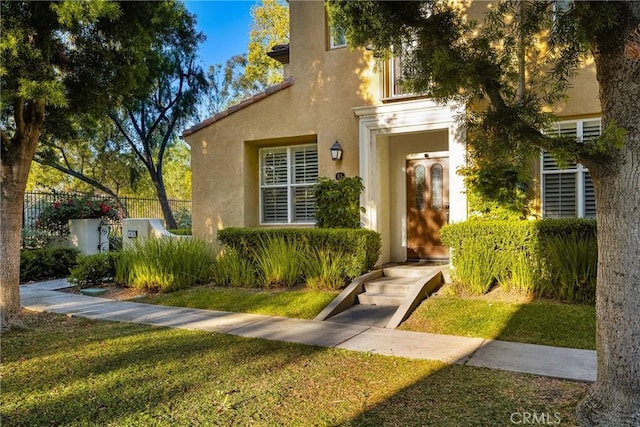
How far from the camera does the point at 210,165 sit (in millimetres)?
11164

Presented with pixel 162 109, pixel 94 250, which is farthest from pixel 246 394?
pixel 162 109

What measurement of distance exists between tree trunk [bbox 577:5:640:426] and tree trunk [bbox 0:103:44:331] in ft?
23.3

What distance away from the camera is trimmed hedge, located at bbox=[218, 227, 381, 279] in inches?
334

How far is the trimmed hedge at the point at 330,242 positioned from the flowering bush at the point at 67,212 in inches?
260

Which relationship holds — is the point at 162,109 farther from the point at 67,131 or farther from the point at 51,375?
the point at 51,375

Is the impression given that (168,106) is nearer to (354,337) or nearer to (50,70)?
(50,70)

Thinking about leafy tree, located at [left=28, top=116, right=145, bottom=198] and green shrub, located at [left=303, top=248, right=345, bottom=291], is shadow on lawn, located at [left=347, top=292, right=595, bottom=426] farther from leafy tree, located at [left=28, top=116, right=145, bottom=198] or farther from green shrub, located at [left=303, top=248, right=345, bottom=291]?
leafy tree, located at [left=28, top=116, right=145, bottom=198]

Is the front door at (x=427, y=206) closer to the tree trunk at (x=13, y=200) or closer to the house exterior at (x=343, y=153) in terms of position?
the house exterior at (x=343, y=153)

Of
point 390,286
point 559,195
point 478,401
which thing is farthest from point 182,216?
point 478,401

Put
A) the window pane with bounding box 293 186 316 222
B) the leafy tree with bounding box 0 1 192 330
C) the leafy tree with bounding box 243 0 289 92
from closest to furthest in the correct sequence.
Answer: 1. the leafy tree with bounding box 0 1 192 330
2. the window pane with bounding box 293 186 316 222
3. the leafy tree with bounding box 243 0 289 92

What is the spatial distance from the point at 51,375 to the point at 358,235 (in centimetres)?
540

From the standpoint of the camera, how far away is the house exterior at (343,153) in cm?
873

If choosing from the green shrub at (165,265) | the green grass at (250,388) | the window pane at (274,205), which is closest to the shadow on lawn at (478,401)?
the green grass at (250,388)

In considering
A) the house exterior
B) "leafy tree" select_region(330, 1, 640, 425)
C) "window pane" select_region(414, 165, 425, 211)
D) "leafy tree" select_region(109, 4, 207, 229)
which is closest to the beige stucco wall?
the house exterior
